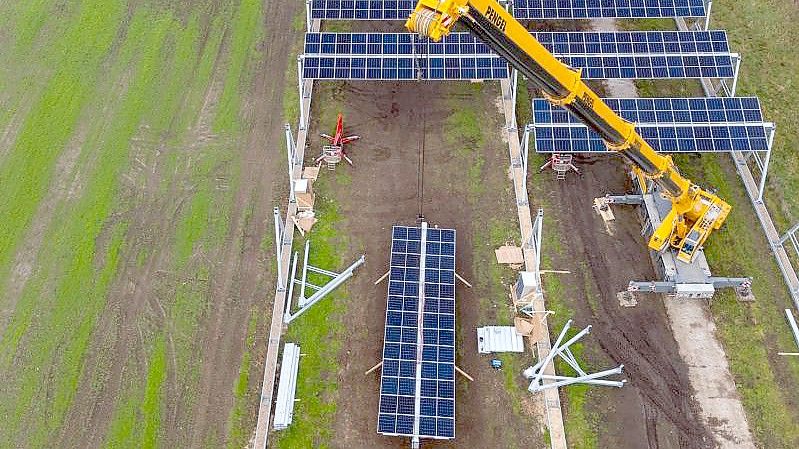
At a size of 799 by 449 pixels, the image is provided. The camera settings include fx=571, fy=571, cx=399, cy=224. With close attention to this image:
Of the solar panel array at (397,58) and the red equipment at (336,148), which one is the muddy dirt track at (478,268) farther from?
the solar panel array at (397,58)

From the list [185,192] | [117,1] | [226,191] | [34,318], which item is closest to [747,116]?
[226,191]

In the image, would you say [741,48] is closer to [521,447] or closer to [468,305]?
[468,305]

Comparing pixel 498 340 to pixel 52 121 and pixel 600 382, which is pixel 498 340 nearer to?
pixel 600 382

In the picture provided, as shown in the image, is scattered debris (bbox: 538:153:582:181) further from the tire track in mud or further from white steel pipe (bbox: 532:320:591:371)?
white steel pipe (bbox: 532:320:591:371)

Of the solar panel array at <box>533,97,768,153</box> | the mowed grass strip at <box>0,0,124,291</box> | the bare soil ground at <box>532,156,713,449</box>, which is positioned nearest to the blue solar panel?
the solar panel array at <box>533,97,768,153</box>

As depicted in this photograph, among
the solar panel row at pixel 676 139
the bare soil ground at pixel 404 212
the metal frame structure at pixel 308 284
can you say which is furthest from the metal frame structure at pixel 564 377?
the solar panel row at pixel 676 139

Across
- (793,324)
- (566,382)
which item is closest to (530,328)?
(566,382)
